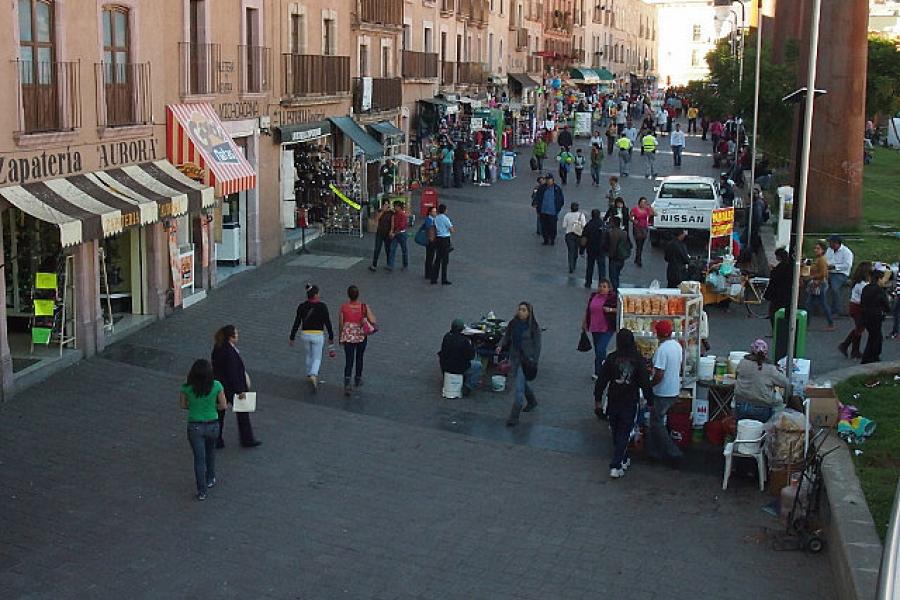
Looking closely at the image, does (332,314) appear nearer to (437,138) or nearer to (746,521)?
(746,521)

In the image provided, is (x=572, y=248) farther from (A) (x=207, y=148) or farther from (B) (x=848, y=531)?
(B) (x=848, y=531)

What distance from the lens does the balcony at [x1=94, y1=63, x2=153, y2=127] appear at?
17125mm

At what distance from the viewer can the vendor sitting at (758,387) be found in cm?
1248

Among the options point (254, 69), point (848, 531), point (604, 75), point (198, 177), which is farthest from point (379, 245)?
Result: point (604, 75)

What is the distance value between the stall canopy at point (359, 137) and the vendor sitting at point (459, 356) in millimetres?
15326

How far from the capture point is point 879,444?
12.1m

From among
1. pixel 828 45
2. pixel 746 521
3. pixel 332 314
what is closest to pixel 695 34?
pixel 828 45

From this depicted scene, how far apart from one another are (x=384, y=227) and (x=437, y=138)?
18.1 metres

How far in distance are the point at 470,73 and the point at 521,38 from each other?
1418cm

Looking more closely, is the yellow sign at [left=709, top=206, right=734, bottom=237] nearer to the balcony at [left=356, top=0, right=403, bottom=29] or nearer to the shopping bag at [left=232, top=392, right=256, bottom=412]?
the balcony at [left=356, top=0, right=403, bottom=29]

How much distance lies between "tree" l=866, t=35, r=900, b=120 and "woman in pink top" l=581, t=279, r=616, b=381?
2684cm

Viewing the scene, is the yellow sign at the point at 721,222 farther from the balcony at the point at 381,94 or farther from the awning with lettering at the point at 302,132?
the balcony at the point at 381,94

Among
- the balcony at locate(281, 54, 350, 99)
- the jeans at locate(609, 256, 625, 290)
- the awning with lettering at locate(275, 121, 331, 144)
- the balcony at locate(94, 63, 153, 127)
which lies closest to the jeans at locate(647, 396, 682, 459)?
the jeans at locate(609, 256, 625, 290)

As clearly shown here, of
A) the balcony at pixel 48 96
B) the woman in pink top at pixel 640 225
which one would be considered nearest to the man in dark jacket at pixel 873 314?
the woman in pink top at pixel 640 225
